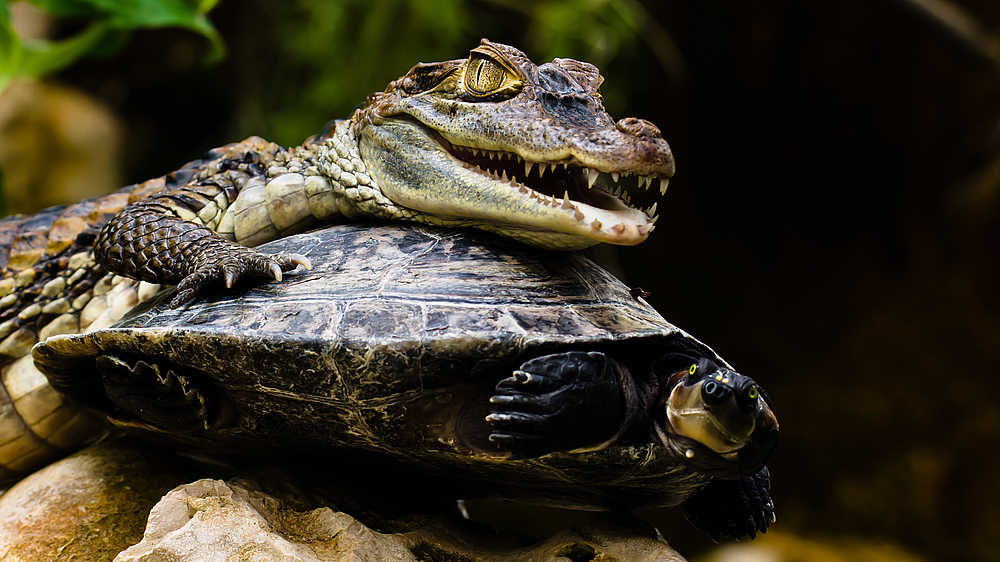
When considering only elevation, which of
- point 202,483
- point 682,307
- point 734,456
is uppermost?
point 734,456

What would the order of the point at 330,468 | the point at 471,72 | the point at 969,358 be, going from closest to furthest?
1. the point at 471,72
2. the point at 330,468
3. the point at 969,358

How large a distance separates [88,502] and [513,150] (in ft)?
4.70

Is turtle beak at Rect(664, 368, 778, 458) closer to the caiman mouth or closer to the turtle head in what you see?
the turtle head

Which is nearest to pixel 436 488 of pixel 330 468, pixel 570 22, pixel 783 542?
pixel 330 468

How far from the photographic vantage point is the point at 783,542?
6152 millimetres

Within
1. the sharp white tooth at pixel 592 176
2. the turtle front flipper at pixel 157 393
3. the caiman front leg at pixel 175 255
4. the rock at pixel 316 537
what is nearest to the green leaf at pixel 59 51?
the caiman front leg at pixel 175 255

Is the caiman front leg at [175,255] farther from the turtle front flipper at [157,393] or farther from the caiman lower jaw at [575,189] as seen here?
the caiman lower jaw at [575,189]

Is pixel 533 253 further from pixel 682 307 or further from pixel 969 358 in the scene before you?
pixel 969 358

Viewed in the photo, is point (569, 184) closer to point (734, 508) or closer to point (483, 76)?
point (483, 76)

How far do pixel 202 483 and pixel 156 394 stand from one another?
9.0 inches

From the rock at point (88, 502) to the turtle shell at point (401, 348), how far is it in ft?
0.97

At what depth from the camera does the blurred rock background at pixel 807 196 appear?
5.52m

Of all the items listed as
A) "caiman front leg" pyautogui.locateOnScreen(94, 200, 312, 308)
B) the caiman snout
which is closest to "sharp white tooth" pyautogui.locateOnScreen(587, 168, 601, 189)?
the caiman snout

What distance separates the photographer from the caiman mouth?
1.42m
